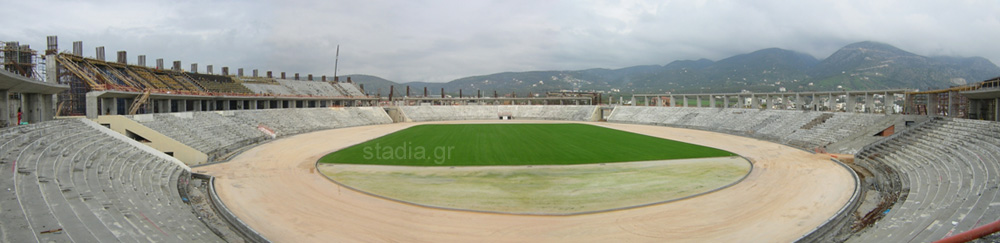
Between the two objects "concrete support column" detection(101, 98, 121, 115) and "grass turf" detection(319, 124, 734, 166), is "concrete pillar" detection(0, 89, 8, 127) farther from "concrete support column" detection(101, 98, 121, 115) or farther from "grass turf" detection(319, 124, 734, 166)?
"concrete support column" detection(101, 98, 121, 115)

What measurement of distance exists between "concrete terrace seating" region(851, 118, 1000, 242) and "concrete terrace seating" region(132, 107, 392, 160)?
31293mm

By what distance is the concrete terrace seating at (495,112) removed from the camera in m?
73.2

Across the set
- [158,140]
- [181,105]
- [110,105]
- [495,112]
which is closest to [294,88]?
[181,105]

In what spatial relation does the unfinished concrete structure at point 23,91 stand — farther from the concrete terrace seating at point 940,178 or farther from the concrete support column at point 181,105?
the concrete terrace seating at point 940,178

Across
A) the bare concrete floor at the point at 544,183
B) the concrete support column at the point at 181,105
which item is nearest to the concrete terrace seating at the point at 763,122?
the bare concrete floor at the point at 544,183

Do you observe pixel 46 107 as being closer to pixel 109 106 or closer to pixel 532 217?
pixel 109 106

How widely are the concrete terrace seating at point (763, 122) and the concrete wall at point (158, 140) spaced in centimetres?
3978

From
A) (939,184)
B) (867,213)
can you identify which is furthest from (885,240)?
(939,184)

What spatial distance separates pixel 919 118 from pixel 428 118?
57.8m

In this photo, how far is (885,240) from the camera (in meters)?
11.0

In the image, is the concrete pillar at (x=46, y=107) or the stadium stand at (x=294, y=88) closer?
the concrete pillar at (x=46, y=107)

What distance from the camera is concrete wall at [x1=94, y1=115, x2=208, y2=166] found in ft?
86.0

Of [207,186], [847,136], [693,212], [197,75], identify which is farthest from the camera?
[197,75]

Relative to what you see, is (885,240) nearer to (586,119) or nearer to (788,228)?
(788,228)
